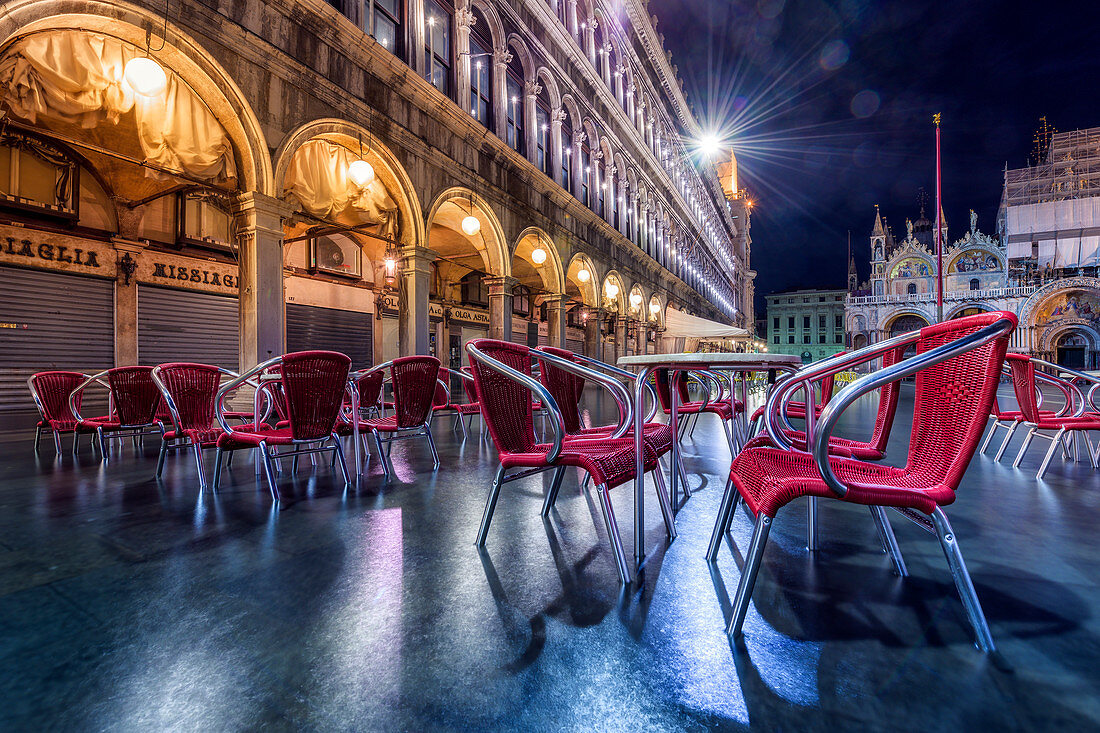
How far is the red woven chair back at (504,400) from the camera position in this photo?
84.8 inches

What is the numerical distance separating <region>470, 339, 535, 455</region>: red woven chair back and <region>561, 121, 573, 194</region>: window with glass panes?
1427 centimetres

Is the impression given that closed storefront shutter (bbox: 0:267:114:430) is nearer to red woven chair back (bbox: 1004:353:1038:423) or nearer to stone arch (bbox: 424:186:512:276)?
stone arch (bbox: 424:186:512:276)

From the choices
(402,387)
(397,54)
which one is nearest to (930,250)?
(397,54)

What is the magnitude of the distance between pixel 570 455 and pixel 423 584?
0.80m

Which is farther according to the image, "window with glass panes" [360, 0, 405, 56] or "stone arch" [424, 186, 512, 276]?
"stone arch" [424, 186, 512, 276]

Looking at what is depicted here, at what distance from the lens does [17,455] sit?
5316mm

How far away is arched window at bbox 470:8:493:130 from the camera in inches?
458

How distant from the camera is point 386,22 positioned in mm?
9156

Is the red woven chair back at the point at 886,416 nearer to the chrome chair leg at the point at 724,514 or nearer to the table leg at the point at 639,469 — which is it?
the chrome chair leg at the point at 724,514

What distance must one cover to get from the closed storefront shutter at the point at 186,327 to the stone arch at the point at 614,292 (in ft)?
36.9

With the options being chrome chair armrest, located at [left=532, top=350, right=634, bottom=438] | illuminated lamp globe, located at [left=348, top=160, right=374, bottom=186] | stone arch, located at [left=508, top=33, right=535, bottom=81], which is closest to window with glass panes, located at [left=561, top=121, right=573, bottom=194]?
stone arch, located at [left=508, top=33, right=535, bottom=81]

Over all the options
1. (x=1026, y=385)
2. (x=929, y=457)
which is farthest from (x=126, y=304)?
(x=1026, y=385)

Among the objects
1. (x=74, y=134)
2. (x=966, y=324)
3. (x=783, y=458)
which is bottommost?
(x=783, y=458)

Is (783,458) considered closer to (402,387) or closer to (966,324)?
(966,324)
